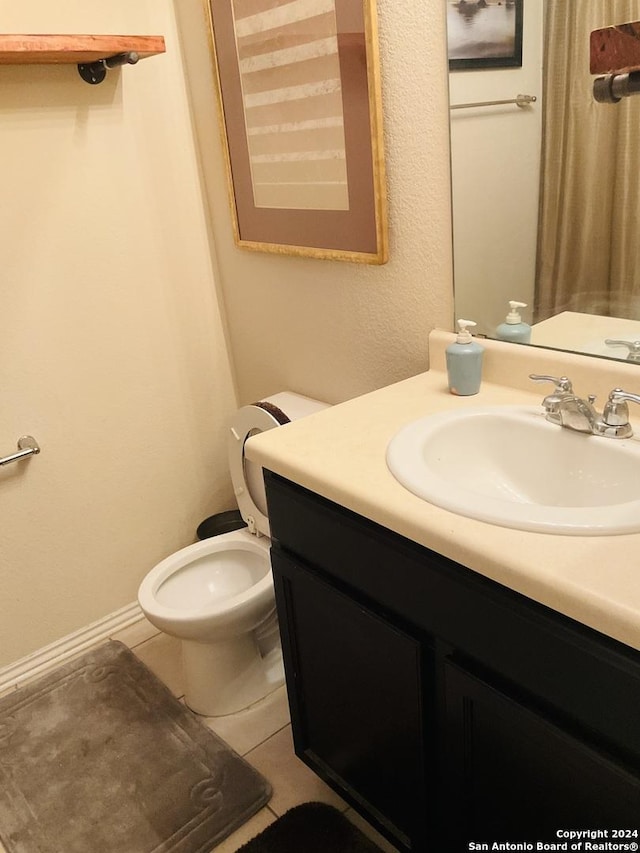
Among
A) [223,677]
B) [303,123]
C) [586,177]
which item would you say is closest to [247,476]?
[223,677]

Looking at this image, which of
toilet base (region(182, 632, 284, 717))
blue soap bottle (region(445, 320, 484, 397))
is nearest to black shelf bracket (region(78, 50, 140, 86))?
blue soap bottle (region(445, 320, 484, 397))

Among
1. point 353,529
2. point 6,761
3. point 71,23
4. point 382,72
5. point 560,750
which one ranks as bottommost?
point 6,761

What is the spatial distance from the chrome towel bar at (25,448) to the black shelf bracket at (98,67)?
0.97 metres

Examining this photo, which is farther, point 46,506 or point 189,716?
point 46,506

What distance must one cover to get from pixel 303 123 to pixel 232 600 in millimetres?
1167

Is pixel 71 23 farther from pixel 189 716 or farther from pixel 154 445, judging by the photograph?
pixel 189 716

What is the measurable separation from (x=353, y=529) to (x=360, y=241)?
76cm

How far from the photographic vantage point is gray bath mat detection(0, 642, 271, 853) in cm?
157

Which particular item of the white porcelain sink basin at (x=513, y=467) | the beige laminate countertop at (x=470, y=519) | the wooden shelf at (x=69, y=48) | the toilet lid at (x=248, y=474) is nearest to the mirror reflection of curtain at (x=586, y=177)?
the beige laminate countertop at (x=470, y=519)

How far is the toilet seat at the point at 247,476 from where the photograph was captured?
1908mm

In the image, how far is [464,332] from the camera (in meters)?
1.43

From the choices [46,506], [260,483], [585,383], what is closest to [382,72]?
[585,383]

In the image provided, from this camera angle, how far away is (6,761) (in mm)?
1787

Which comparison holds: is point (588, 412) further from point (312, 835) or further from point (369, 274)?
point (312, 835)
